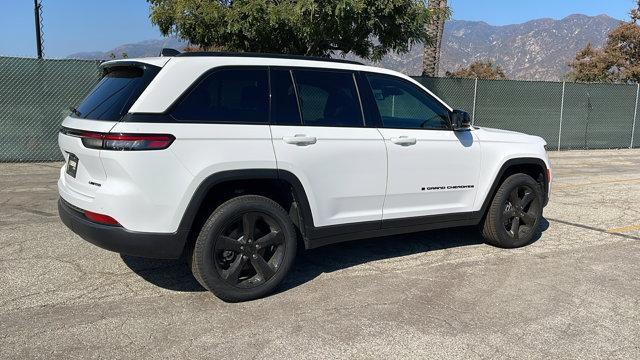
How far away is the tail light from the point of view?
379cm

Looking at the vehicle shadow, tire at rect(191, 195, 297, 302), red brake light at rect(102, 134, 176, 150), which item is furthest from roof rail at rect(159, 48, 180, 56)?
the vehicle shadow

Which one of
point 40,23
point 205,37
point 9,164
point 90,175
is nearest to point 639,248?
point 90,175

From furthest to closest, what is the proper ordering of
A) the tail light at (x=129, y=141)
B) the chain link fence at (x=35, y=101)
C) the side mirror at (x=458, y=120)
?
the chain link fence at (x=35, y=101) → the side mirror at (x=458, y=120) → the tail light at (x=129, y=141)

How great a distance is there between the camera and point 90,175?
407cm

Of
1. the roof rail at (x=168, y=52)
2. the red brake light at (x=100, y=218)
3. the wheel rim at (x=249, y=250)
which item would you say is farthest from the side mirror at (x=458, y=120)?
the red brake light at (x=100, y=218)

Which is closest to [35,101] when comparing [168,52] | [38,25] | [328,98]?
[38,25]

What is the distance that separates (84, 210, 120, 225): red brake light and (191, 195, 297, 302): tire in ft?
2.01

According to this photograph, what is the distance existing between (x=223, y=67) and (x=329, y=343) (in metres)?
2.15

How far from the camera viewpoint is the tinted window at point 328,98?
4609 millimetres

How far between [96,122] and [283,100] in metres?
1.40

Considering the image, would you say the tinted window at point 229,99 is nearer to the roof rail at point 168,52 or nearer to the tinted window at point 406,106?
the roof rail at point 168,52

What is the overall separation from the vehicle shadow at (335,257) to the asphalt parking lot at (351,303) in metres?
0.02

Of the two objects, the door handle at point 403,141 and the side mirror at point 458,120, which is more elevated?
the side mirror at point 458,120

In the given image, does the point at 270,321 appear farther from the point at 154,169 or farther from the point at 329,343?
the point at 154,169
